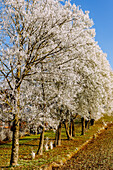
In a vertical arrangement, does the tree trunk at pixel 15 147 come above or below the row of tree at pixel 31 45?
below

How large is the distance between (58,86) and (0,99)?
6.26 meters

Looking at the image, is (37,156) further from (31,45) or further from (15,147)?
(31,45)

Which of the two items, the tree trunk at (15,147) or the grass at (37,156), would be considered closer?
the tree trunk at (15,147)

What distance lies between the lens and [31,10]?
36.6 ft

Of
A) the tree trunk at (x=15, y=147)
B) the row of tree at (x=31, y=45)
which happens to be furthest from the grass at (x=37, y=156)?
the row of tree at (x=31, y=45)

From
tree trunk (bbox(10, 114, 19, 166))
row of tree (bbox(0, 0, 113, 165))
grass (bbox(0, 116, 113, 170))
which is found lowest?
grass (bbox(0, 116, 113, 170))

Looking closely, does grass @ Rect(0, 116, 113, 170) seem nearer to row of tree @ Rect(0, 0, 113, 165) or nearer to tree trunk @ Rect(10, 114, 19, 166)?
tree trunk @ Rect(10, 114, 19, 166)

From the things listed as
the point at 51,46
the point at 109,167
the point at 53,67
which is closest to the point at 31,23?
the point at 51,46

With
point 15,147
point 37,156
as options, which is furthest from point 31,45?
point 37,156

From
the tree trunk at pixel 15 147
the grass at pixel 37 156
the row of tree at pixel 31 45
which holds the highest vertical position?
the row of tree at pixel 31 45

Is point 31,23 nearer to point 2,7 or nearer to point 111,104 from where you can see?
point 2,7

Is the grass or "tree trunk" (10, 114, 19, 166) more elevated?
"tree trunk" (10, 114, 19, 166)

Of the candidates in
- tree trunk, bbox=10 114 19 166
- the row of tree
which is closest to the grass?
tree trunk, bbox=10 114 19 166

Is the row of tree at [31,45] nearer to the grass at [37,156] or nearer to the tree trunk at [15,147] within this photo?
the tree trunk at [15,147]
